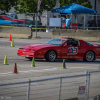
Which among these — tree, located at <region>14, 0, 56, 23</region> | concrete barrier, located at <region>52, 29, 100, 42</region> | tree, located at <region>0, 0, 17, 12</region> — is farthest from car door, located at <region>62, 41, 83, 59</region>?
tree, located at <region>0, 0, 17, 12</region>

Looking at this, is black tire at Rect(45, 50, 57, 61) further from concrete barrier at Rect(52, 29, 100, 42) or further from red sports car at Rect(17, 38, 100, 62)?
concrete barrier at Rect(52, 29, 100, 42)

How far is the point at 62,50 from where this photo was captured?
47.6ft

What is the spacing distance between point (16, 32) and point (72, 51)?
1307cm

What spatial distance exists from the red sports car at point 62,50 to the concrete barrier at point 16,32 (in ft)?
39.6

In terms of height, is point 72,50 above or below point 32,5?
below

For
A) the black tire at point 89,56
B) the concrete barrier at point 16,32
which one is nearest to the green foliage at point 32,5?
the concrete barrier at point 16,32

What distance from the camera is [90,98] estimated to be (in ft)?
20.9

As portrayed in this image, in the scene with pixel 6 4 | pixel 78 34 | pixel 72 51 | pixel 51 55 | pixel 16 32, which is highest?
pixel 6 4

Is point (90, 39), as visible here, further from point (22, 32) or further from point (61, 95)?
point (61, 95)

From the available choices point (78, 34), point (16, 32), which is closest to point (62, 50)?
point (78, 34)

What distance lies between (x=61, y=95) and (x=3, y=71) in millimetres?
5989

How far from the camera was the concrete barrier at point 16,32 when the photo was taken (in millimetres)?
26875

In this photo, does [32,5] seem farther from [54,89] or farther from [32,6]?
[54,89]

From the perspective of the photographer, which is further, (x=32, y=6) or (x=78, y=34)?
(x=32, y=6)
